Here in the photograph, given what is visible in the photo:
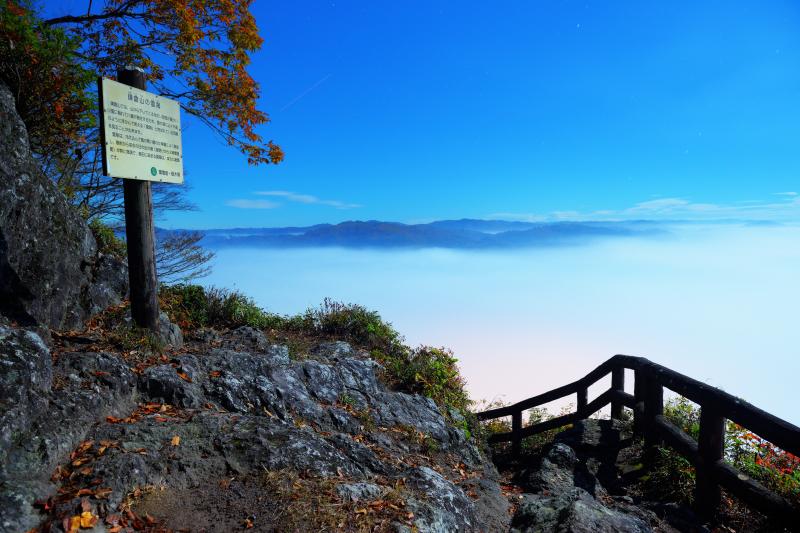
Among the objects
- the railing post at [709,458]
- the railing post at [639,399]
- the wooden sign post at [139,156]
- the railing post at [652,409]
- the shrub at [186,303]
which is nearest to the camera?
the railing post at [709,458]

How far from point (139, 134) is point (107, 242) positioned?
14.4 ft

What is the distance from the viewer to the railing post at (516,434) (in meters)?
10.0

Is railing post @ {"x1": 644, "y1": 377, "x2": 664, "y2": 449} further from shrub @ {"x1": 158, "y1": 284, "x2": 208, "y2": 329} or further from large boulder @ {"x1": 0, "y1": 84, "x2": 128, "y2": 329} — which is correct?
large boulder @ {"x1": 0, "y1": 84, "x2": 128, "y2": 329}

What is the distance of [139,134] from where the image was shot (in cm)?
700

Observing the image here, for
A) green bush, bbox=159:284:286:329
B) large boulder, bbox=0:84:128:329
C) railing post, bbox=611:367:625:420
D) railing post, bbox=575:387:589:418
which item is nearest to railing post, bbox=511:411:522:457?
railing post, bbox=575:387:589:418

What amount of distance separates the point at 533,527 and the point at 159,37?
1383 centimetres

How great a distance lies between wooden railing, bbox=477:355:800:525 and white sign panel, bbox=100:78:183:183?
322 inches

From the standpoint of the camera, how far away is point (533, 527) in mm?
4973

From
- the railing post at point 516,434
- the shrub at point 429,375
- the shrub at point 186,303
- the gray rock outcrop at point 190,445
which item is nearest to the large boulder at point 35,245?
the gray rock outcrop at point 190,445

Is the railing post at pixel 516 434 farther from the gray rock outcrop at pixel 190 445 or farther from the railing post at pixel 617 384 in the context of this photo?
the gray rock outcrop at pixel 190 445

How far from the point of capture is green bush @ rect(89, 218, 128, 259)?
9.77m

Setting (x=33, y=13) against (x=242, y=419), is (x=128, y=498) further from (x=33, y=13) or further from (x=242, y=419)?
(x=33, y=13)

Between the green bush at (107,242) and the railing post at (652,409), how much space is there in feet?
33.0

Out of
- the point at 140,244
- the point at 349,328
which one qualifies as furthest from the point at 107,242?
the point at 349,328
